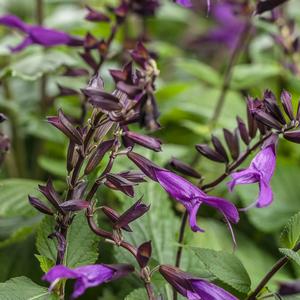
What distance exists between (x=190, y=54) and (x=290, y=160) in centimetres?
75

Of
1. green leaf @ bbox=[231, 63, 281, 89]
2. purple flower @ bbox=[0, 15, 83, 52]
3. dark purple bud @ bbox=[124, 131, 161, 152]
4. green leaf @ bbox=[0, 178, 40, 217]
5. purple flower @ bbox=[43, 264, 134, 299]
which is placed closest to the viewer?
purple flower @ bbox=[43, 264, 134, 299]

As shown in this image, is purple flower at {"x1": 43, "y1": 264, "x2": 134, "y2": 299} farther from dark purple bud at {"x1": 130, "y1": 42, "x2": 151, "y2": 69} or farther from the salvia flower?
dark purple bud at {"x1": 130, "y1": 42, "x2": 151, "y2": 69}

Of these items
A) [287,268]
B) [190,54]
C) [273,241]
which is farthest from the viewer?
[190,54]

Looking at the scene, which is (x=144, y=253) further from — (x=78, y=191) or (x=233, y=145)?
(x=233, y=145)

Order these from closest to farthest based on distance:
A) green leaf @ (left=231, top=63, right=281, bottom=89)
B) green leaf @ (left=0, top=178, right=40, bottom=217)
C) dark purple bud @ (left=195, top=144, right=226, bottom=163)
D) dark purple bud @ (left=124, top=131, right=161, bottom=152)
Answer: dark purple bud @ (left=124, top=131, right=161, bottom=152), dark purple bud @ (left=195, top=144, right=226, bottom=163), green leaf @ (left=0, top=178, right=40, bottom=217), green leaf @ (left=231, top=63, right=281, bottom=89)

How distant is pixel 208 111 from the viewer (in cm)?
142

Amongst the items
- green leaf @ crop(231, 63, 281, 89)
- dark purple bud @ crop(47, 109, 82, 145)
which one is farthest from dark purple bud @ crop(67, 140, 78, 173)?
green leaf @ crop(231, 63, 281, 89)

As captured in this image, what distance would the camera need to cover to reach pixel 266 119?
67cm

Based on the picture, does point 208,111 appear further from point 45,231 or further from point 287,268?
point 45,231

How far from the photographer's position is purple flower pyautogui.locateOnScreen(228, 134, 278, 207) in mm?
625

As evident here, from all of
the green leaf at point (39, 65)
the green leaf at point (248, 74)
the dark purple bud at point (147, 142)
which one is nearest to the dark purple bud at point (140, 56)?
the dark purple bud at point (147, 142)

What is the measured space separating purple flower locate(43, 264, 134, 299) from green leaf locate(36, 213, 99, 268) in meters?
0.08

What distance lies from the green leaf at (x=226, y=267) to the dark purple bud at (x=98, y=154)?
145 mm

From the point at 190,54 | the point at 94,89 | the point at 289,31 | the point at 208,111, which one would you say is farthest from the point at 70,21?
the point at 94,89
